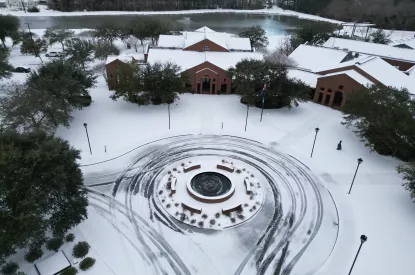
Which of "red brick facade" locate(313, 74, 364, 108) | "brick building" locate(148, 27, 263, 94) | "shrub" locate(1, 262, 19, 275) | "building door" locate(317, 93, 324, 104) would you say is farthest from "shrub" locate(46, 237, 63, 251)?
"building door" locate(317, 93, 324, 104)

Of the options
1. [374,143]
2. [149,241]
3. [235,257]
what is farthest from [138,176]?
[374,143]

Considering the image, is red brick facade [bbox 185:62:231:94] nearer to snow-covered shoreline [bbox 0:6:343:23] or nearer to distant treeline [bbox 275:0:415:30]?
distant treeline [bbox 275:0:415:30]

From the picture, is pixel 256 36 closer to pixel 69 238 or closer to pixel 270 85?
pixel 270 85

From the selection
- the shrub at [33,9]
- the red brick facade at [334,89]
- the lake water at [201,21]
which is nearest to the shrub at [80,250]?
the red brick facade at [334,89]

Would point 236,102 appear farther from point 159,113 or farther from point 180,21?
point 180,21

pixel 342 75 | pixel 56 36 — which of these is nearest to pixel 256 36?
pixel 342 75
